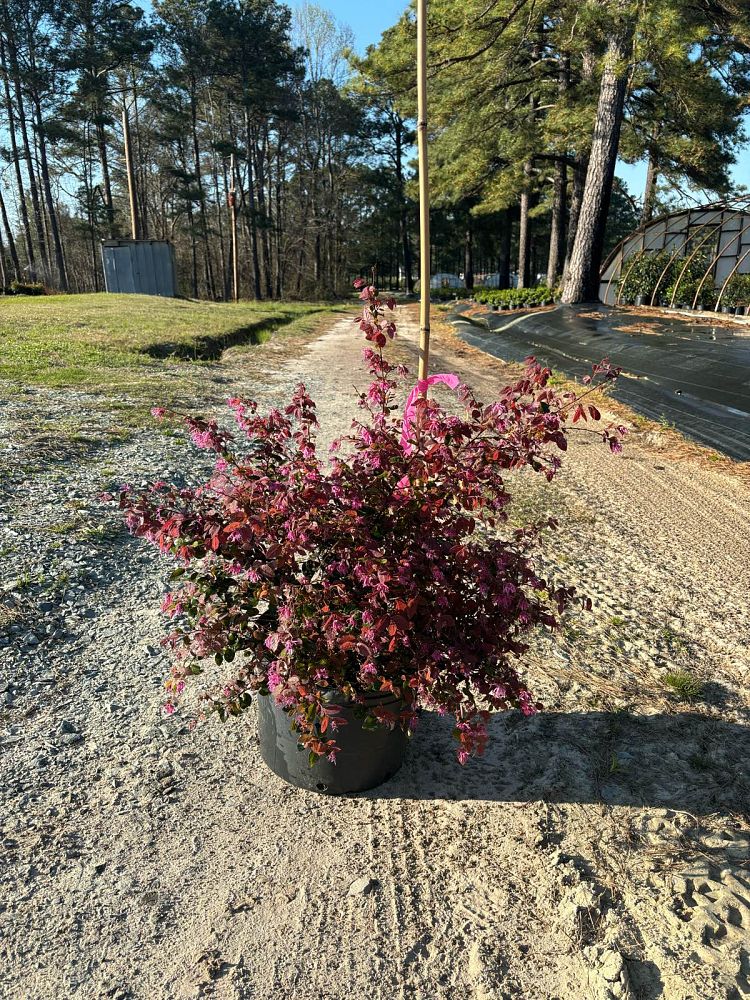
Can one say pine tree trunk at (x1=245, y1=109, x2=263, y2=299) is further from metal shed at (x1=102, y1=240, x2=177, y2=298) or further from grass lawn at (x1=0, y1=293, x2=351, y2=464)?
grass lawn at (x1=0, y1=293, x2=351, y2=464)

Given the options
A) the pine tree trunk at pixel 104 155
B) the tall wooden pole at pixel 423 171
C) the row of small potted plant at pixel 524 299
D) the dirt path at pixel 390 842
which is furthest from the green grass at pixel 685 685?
the pine tree trunk at pixel 104 155

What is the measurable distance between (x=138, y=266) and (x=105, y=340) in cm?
1517

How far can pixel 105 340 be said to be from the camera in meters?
10.1

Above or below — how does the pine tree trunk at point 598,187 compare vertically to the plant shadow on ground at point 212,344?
above

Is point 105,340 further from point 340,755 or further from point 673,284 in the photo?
point 673,284

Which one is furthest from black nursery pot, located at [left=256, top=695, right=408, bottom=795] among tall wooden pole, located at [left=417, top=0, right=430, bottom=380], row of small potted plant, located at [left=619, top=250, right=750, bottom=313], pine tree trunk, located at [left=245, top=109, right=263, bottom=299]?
pine tree trunk, located at [left=245, top=109, right=263, bottom=299]

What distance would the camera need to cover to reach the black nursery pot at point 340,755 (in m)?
2.04

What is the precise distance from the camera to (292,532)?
175 cm

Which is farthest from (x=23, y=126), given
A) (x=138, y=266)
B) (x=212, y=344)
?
(x=212, y=344)

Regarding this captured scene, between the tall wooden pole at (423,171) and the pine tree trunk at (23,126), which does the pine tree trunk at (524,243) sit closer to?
the pine tree trunk at (23,126)

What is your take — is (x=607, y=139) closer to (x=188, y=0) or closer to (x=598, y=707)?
(x=598, y=707)

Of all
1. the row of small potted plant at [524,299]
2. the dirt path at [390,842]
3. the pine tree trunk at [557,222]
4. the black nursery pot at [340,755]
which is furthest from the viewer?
the pine tree trunk at [557,222]

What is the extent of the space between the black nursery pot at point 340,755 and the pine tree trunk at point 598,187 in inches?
555

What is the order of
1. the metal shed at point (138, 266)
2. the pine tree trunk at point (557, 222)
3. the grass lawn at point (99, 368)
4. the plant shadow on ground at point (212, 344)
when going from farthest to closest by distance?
1. the metal shed at point (138, 266)
2. the pine tree trunk at point (557, 222)
3. the plant shadow on ground at point (212, 344)
4. the grass lawn at point (99, 368)
